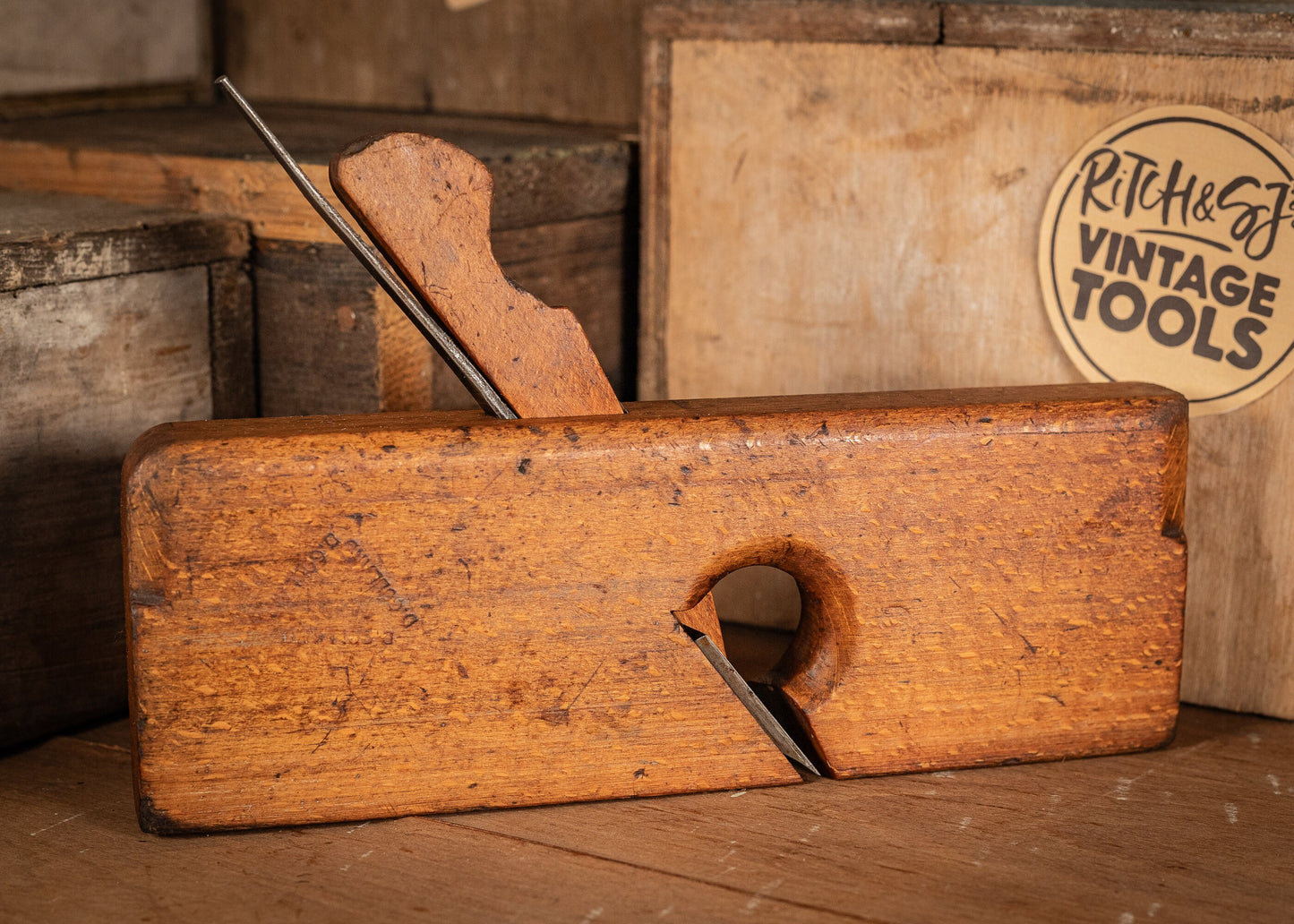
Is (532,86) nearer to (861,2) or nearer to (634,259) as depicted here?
(634,259)

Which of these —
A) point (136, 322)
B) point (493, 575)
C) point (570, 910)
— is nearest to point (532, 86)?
point (136, 322)

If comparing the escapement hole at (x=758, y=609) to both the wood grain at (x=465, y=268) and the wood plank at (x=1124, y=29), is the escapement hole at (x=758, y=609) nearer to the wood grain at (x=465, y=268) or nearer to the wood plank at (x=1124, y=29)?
the wood grain at (x=465, y=268)

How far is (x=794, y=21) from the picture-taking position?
56.1 inches

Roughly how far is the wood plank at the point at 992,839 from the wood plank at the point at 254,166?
65 centimetres

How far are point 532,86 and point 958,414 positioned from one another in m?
0.99

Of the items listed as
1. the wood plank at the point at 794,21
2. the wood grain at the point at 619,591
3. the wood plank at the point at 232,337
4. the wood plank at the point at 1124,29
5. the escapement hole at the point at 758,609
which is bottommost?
the escapement hole at the point at 758,609

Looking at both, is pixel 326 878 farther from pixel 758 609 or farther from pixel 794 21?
pixel 794 21

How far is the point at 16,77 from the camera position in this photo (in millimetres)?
1781

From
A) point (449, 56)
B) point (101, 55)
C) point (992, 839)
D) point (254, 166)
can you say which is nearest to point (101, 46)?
point (101, 55)

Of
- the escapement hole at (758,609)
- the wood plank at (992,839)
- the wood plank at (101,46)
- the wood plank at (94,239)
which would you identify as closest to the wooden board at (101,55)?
the wood plank at (101,46)

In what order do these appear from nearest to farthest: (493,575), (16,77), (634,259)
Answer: (493,575) < (634,259) < (16,77)

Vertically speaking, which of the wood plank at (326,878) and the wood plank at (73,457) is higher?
the wood plank at (73,457)

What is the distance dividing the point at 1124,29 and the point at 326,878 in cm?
104

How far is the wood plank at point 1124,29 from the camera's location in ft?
4.09
